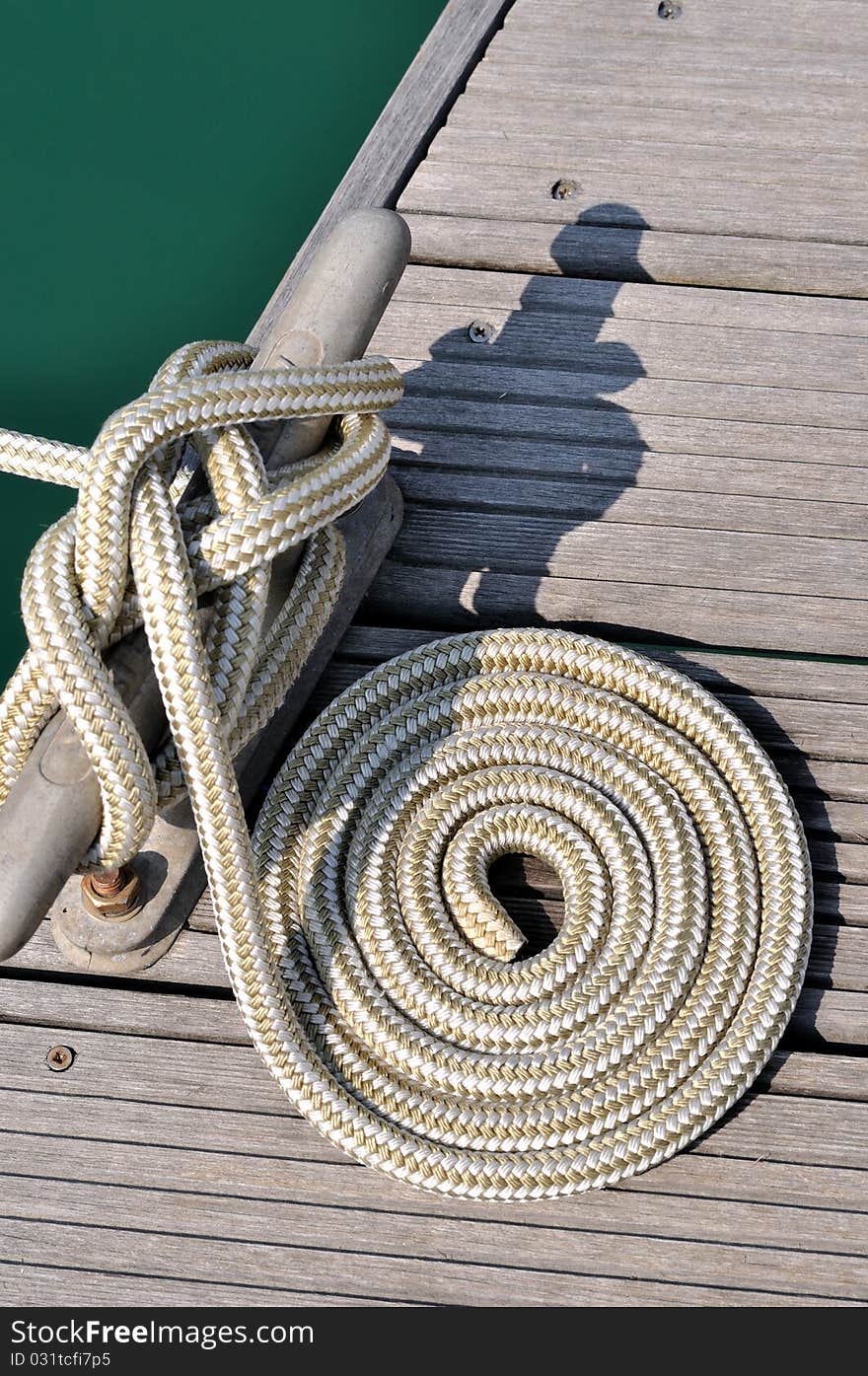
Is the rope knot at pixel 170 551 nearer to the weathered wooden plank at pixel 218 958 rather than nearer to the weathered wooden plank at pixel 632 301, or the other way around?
the weathered wooden plank at pixel 218 958

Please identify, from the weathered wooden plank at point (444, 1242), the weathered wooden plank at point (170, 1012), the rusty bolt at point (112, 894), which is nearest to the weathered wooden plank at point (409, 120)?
the rusty bolt at point (112, 894)

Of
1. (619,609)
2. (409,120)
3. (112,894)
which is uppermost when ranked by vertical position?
(409,120)

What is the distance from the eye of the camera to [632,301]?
2012 millimetres

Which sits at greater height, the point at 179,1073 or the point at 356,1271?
the point at 179,1073

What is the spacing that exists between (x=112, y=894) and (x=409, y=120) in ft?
4.94

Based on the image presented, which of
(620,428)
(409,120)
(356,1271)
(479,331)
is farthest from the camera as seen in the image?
(409,120)

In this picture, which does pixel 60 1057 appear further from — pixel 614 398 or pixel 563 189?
pixel 563 189

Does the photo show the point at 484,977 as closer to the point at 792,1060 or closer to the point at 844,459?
the point at 792,1060

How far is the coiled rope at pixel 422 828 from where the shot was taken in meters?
1.23

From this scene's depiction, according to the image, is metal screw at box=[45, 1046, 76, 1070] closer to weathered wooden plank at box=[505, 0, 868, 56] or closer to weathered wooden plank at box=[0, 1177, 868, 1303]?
weathered wooden plank at box=[0, 1177, 868, 1303]

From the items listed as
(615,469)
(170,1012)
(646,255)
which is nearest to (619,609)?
(615,469)

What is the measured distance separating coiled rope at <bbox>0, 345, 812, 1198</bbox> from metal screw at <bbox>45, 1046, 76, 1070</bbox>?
28 cm

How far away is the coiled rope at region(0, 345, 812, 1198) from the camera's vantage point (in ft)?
4.05

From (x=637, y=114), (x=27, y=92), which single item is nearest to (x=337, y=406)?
(x=637, y=114)
